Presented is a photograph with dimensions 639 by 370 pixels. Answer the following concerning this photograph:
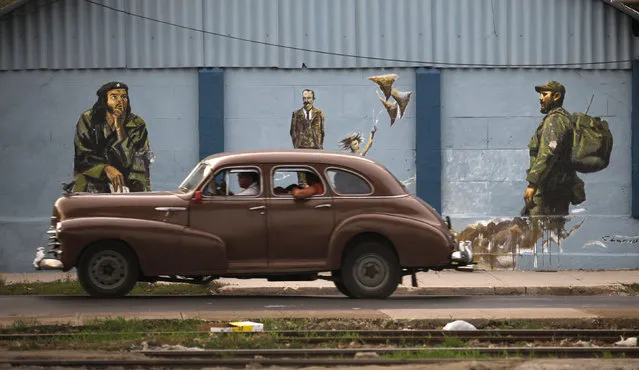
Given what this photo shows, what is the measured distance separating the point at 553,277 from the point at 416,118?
3389 millimetres

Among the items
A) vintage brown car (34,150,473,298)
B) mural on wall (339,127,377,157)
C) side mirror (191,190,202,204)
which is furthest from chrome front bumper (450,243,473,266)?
mural on wall (339,127,377,157)

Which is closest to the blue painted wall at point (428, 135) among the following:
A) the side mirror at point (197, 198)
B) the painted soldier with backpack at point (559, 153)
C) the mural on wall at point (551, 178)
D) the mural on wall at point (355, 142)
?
the mural on wall at point (355, 142)

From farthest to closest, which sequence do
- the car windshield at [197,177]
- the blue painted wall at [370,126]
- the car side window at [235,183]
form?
the blue painted wall at [370,126] → the car windshield at [197,177] → the car side window at [235,183]

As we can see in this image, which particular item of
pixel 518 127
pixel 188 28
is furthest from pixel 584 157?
pixel 188 28

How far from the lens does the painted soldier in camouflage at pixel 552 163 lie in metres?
21.1

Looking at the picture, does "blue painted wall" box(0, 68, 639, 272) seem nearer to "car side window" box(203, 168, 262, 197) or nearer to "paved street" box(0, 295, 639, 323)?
"paved street" box(0, 295, 639, 323)

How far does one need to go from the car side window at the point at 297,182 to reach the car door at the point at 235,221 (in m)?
0.28

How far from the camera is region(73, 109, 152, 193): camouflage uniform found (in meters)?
21.0

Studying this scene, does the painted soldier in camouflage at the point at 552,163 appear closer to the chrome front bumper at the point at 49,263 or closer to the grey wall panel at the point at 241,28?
the grey wall panel at the point at 241,28

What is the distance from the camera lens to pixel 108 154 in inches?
829

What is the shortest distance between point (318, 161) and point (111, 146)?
6291 millimetres

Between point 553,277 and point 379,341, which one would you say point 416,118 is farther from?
point 379,341

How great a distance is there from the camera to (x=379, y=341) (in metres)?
11.9

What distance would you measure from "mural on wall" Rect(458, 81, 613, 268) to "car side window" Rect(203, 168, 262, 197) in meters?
6.26
